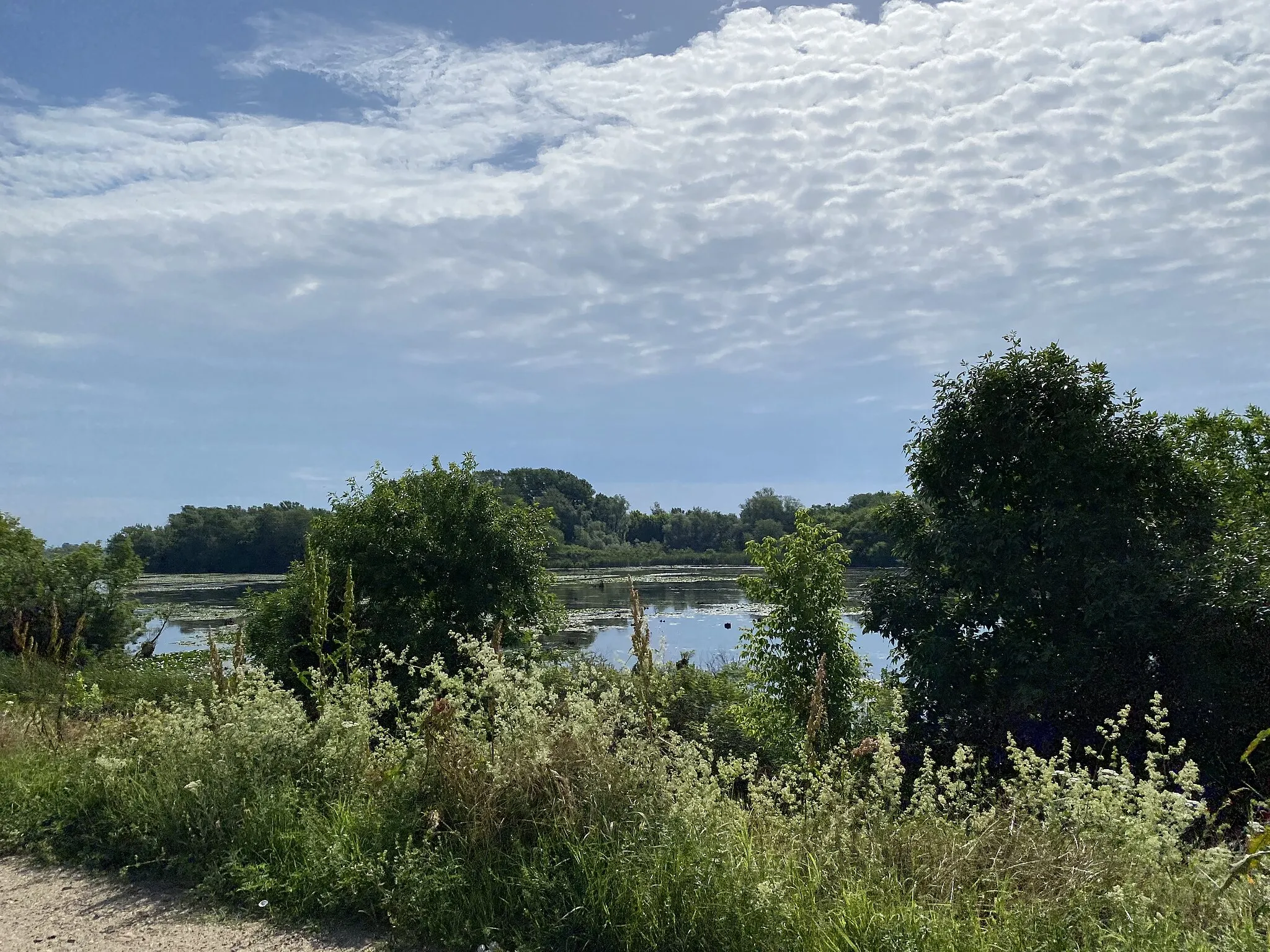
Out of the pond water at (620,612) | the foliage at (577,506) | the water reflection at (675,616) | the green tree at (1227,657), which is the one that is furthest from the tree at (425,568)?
the foliage at (577,506)

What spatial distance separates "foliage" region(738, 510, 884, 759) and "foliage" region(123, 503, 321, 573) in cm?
5636

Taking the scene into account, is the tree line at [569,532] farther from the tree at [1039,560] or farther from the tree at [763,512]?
the tree at [1039,560]

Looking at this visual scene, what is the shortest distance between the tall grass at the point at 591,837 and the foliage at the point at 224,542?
58889 mm

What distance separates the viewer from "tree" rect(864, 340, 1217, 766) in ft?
25.4

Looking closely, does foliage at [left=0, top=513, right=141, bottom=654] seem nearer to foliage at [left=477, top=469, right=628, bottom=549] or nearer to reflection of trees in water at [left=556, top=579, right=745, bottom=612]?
reflection of trees in water at [left=556, top=579, right=745, bottom=612]

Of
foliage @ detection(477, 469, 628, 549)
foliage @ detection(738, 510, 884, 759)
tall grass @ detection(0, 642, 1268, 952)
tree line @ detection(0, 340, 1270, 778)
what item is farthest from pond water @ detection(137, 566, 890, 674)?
foliage @ detection(477, 469, 628, 549)

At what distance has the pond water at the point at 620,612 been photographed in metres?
15.8

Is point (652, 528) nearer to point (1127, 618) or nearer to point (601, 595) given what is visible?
point (601, 595)

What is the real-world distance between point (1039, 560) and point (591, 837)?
19.6ft

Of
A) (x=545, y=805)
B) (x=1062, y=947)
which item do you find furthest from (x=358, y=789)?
(x=1062, y=947)

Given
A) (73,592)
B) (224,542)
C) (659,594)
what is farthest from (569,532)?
(73,592)

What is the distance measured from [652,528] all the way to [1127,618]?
75599mm

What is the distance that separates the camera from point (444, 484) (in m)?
13.2

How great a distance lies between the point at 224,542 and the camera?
64250 millimetres
